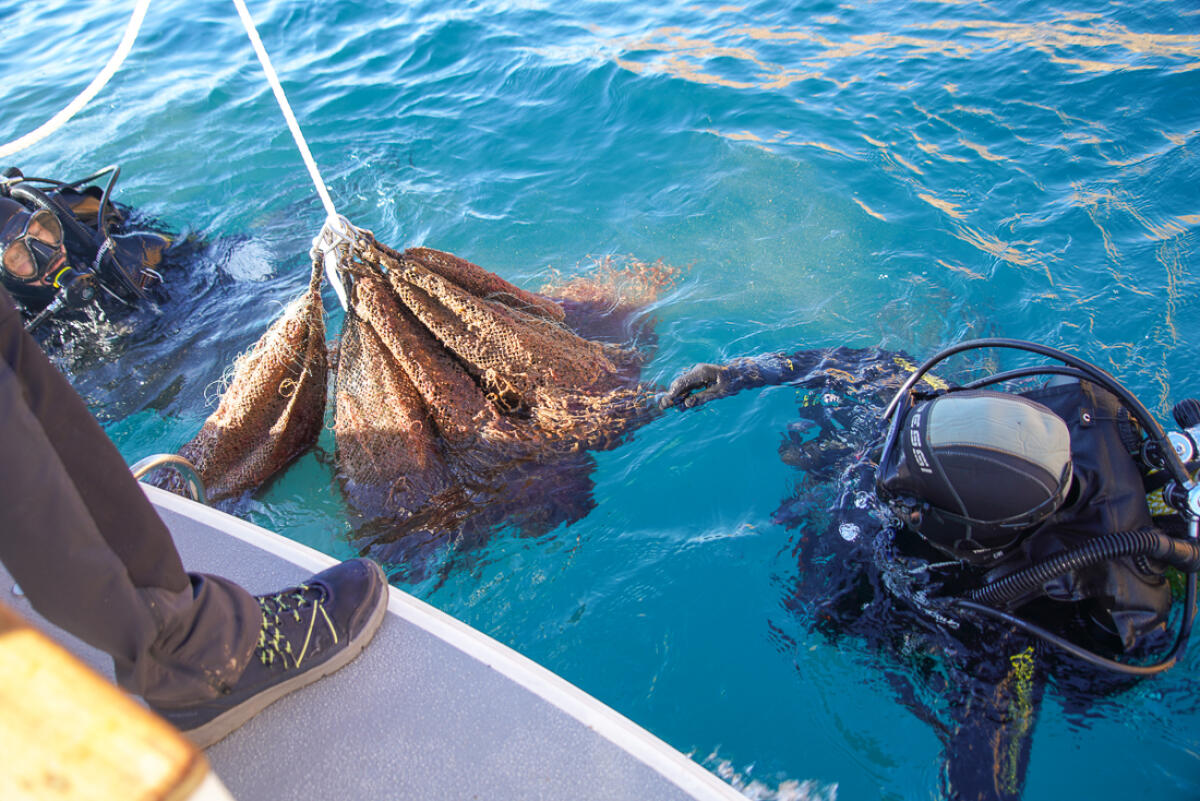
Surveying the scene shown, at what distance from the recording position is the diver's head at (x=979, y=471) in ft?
6.25

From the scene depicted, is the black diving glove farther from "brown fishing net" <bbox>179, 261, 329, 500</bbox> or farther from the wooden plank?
the wooden plank

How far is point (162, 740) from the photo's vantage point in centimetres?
57

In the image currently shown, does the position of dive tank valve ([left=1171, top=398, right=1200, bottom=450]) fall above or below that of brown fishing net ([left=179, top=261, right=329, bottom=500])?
below

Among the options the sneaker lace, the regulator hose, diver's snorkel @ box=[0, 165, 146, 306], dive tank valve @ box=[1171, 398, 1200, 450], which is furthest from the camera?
diver's snorkel @ box=[0, 165, 146, 306]

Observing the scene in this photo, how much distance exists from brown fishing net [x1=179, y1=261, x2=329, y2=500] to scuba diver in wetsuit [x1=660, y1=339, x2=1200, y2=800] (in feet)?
7.56

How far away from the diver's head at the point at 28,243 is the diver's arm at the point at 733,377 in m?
3.95

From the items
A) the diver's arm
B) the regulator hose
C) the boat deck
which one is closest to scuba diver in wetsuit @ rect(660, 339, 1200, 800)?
the regulator hose

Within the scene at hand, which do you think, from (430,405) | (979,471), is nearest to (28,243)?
(430,405)

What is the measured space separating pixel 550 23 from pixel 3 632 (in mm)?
8986

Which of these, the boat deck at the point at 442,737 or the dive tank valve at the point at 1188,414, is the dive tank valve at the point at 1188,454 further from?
the boat deck at the point at 442,737

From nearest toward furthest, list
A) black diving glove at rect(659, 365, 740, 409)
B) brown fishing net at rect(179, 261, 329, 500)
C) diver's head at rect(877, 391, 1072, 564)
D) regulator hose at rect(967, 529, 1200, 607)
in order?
regulator hose at rect(967, 529, 1200, 607)
diver's head at rect(877, 391, 1072, 564)
brown fishing net at rect(179, 261, 329, 500)
black diving glove at rect(659, 365, 740, 409)

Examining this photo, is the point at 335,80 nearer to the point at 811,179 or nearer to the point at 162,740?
the point at 811,179

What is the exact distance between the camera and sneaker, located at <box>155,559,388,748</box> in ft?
5.14

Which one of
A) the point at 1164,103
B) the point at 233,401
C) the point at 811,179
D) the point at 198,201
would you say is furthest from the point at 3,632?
the point at 1164,103
